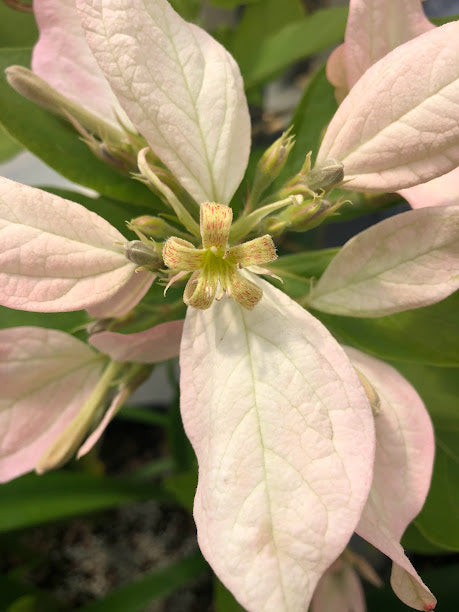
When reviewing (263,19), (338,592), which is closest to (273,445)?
(338,592)

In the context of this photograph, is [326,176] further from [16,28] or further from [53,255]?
[16,28]

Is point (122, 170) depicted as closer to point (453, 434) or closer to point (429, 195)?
point (429, 195)

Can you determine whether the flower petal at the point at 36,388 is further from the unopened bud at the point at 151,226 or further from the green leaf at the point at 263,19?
the green leaf at the point at 263,19

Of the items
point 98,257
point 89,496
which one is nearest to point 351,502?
point 98,257

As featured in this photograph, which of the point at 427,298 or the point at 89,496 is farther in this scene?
the point at 89,496

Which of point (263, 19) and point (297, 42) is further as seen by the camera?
point (263, 19)

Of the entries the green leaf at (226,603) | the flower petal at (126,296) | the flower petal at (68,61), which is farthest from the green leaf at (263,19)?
the green leaf at (226,603)

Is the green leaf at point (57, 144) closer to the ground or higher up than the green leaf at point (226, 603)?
higher up
